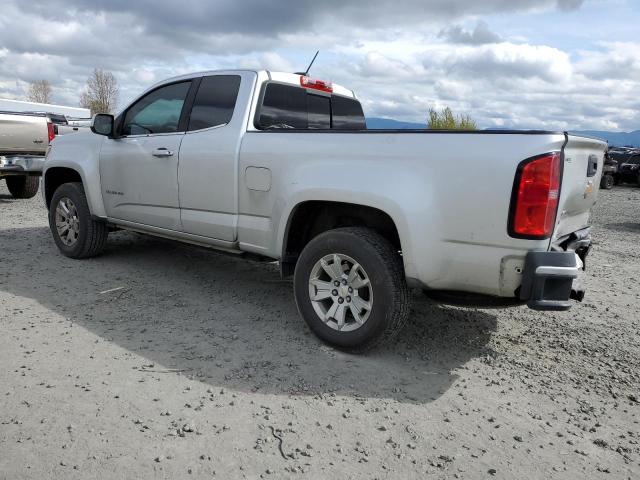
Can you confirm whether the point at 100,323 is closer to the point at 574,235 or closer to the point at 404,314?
the point at 404,314

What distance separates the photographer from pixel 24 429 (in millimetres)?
2617

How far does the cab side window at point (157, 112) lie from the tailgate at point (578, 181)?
10.3 ft

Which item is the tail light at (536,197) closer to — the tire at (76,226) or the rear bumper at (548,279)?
the rear bumper at (548,279)

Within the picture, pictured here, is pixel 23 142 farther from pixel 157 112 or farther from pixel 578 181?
pixel 578 181

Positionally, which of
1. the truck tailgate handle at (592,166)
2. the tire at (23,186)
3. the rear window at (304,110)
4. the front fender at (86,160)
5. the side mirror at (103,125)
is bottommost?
the tire at (23,186)

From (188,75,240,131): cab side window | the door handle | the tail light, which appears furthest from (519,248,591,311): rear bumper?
the door handle

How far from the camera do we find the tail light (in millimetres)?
2838

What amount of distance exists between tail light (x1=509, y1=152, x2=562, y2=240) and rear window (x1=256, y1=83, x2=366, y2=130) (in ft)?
6.75

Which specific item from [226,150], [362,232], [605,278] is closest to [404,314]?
[362,232]

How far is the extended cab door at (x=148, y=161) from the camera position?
4.68 meters

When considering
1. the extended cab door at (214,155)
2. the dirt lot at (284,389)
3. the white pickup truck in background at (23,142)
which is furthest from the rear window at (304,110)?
the white pickup truck in background at (23,142)

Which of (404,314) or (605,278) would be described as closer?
(404,314)

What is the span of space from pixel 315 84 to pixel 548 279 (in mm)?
2830

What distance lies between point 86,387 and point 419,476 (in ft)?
6.09
